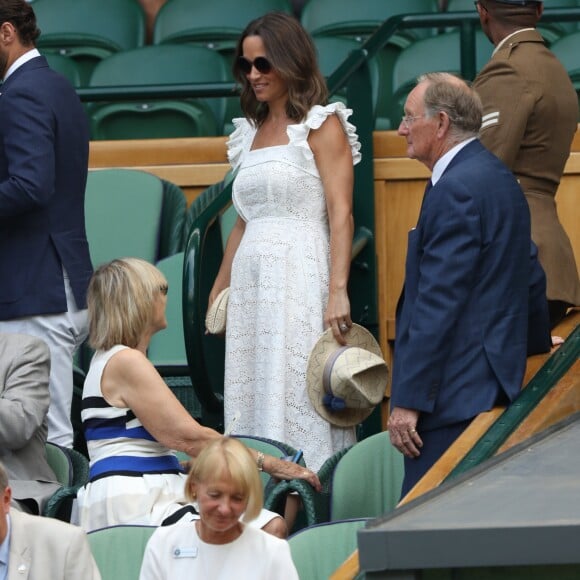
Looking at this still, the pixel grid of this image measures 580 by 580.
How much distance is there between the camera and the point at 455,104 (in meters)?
4.63

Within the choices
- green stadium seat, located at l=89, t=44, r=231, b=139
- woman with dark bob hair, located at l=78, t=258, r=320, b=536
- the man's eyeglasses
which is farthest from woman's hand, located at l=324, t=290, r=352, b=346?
green stadium seat, located at l=89, t=44, r=231, b=139

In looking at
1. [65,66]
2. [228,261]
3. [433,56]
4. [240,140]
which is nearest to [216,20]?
[65,66]

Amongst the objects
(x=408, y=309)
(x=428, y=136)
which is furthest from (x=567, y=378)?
(x=428, y=136)

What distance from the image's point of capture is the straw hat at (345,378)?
17.5ft

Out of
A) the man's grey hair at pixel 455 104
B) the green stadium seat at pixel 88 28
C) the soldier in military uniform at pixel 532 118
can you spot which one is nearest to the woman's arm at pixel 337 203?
the soldier in military uniform at pixel 532 118

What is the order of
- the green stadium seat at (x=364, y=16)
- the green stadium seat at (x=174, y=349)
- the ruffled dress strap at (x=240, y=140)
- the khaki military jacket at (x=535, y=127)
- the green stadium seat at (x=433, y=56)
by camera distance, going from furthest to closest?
the green stadium seat at (x=364, y=16), the green stadium seat at (x=433, y=56), the green stadium seat at (x=174, y=349), the ruffled dress strap at (x=240, y=140), the khaki military jacket at (x=535, y=127)

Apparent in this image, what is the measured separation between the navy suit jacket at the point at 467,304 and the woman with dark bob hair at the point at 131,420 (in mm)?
513

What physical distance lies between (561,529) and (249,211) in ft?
10.0

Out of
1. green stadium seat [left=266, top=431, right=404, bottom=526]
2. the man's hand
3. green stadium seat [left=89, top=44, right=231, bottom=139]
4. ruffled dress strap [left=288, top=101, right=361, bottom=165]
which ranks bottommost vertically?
green stadium seat [left=266, top=431, right=404, bottom=526]

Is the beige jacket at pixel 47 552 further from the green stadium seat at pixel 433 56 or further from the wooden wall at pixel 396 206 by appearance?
the green stadium seat at pixel 433 56

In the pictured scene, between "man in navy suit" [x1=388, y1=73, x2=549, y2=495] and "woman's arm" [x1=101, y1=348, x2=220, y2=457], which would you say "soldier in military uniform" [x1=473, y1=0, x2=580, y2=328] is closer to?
"man in navy suit" [x1=388, y1=73, x2=549, y2=495]

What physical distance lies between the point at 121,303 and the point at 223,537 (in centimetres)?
100

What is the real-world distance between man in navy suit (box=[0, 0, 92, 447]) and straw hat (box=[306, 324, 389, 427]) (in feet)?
2.83

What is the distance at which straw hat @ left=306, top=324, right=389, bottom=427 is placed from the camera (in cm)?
533
